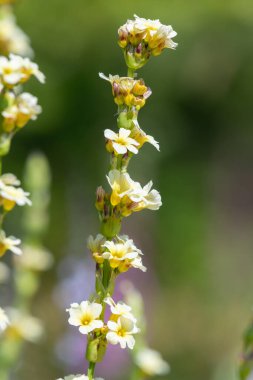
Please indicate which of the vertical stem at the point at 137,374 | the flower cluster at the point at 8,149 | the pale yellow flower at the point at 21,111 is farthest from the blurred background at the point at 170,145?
the pale yellow flower at the point at 21,111

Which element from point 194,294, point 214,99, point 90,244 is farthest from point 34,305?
point 90,244

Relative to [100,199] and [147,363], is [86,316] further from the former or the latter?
[147,363]

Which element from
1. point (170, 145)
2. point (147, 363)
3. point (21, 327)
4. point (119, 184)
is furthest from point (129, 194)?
point (170, 145)

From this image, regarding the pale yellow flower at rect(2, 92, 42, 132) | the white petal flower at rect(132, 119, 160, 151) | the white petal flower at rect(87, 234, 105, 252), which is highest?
the pale yellow flower at rect(2, 92, 42, 132)

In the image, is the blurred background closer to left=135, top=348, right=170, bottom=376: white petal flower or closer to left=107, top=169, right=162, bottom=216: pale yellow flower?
left=135, top=348, right=170, bottom=376: white petal flower

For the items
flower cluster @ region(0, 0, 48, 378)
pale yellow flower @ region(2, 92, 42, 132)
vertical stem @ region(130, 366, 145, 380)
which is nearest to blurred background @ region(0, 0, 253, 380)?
flower cluster @ region(0, 0, 48, 378)

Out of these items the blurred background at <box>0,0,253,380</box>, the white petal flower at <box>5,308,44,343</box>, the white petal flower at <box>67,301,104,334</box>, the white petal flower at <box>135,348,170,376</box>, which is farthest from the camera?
the blurred background at <box>0,0,253,380</box>

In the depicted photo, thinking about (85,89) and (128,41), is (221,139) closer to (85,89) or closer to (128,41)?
(85,89)
